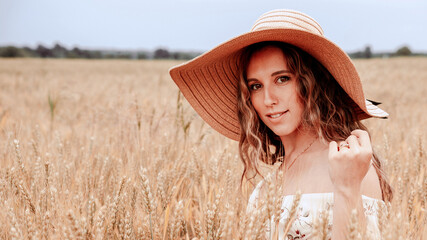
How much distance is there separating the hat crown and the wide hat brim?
0.05m

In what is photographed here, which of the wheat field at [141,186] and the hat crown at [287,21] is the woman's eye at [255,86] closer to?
the hat crown at [287,21]

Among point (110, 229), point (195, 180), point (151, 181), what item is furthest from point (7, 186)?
point (195, 180)

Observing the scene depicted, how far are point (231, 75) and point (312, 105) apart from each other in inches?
20.6

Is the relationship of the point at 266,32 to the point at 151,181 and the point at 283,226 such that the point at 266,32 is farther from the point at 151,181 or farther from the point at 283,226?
the point at 151,181

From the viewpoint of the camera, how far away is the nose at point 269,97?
153 centimetres

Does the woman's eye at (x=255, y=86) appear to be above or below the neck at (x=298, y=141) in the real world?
above

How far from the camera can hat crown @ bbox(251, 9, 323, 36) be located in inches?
59.4

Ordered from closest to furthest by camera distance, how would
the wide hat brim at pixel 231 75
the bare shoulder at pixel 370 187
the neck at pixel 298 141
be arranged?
the bare shoulder at pixel 370 187, the wide hat brim at pixel 231 75, the neck at pixel 298 141

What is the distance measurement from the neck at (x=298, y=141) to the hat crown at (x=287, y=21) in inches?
17.7

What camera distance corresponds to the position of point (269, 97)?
5.09ft

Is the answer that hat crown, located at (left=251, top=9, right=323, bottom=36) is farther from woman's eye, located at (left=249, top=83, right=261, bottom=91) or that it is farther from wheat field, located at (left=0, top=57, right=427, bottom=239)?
wheat field, located at (left=0, top=57, right=427, bottom=239)

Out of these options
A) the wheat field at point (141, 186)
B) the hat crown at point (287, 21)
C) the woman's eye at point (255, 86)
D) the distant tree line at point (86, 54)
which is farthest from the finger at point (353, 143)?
the distant tree line at point (86, 54)

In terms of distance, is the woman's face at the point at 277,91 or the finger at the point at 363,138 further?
the woman's face at the point at 277,91

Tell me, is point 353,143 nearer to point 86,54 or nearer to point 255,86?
point 255,86
